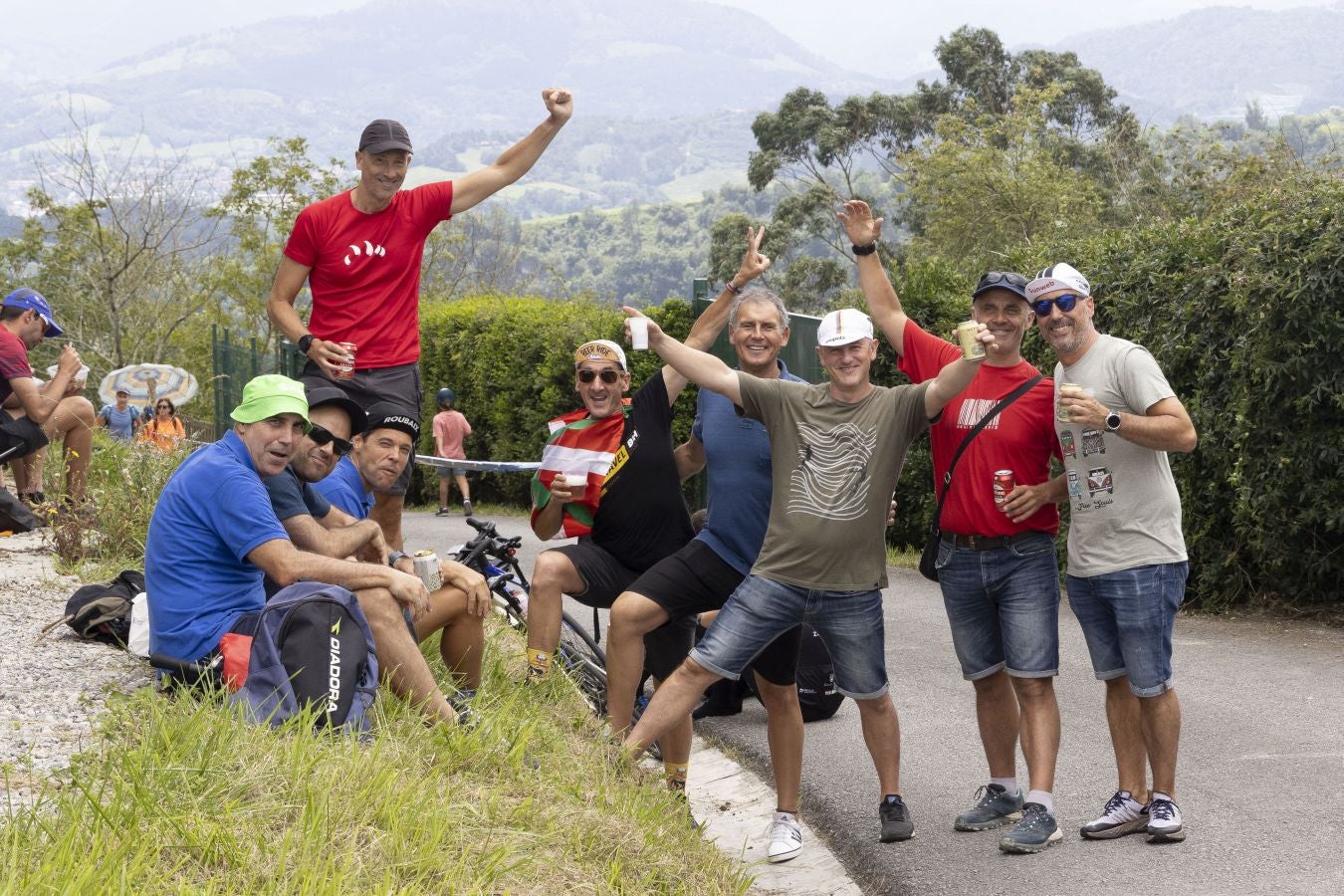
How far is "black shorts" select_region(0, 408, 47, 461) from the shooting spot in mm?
10641

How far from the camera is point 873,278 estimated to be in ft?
20.4

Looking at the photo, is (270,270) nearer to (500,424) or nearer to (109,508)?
(500,424)

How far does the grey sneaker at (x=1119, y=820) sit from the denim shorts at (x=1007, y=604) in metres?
0.53

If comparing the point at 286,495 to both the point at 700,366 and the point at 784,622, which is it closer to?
the point at 700,366

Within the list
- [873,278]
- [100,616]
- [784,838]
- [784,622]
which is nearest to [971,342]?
[873,278]

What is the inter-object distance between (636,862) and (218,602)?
1938 mm

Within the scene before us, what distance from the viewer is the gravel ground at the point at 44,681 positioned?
510cm

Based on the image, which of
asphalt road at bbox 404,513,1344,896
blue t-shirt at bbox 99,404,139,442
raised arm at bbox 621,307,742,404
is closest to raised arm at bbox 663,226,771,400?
raised arm at bbox 621,307,742,404

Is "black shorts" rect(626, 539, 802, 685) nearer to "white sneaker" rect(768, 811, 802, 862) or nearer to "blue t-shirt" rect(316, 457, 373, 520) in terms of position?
"white sneaker" rect(768, 811, 802, 862)

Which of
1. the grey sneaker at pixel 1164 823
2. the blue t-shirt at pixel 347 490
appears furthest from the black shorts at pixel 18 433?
the grey sneaker at pixel 1164 823

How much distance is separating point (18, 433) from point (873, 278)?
7025 mm

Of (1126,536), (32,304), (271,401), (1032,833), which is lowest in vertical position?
(1032,833)

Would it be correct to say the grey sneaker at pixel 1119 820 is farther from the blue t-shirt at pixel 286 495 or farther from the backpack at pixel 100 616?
the backpack at pixel 100 616

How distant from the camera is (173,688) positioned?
580 centimetres
